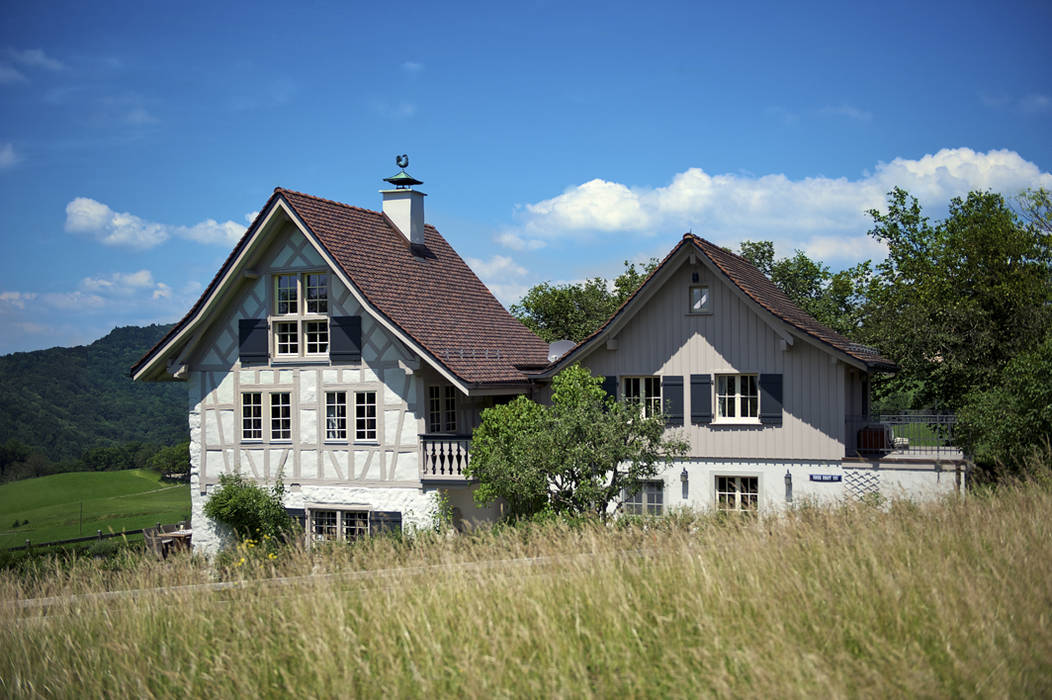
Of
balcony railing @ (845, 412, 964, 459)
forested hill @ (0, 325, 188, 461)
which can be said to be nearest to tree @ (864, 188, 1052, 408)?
balcony railing @ (845, 412, 964, 459)

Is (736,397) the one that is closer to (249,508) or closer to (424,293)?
(424,293)

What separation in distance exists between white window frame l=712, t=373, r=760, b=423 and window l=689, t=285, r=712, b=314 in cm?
155

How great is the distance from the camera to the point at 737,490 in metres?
20.2

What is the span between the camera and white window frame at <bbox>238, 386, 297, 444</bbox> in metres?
21.5

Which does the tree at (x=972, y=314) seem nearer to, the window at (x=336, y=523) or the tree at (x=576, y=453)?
the tree at (x=576, y=453)

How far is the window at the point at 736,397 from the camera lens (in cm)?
2041

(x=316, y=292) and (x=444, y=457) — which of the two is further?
(x=316, y=292)

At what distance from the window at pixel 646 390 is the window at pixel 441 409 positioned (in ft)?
13.7

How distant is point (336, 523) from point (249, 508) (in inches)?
81.9

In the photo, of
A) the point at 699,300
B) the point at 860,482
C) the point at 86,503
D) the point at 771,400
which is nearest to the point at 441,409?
the point at 699,300

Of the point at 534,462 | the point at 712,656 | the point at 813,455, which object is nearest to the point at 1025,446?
the point at 813,455

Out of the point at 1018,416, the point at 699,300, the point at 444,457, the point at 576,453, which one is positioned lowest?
the point at 444,457

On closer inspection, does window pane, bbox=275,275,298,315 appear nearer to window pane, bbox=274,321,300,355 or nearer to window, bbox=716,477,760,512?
window pane, bbox=274,321,300,355

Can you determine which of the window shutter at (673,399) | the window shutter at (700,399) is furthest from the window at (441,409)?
the window shutter at (700,399)
